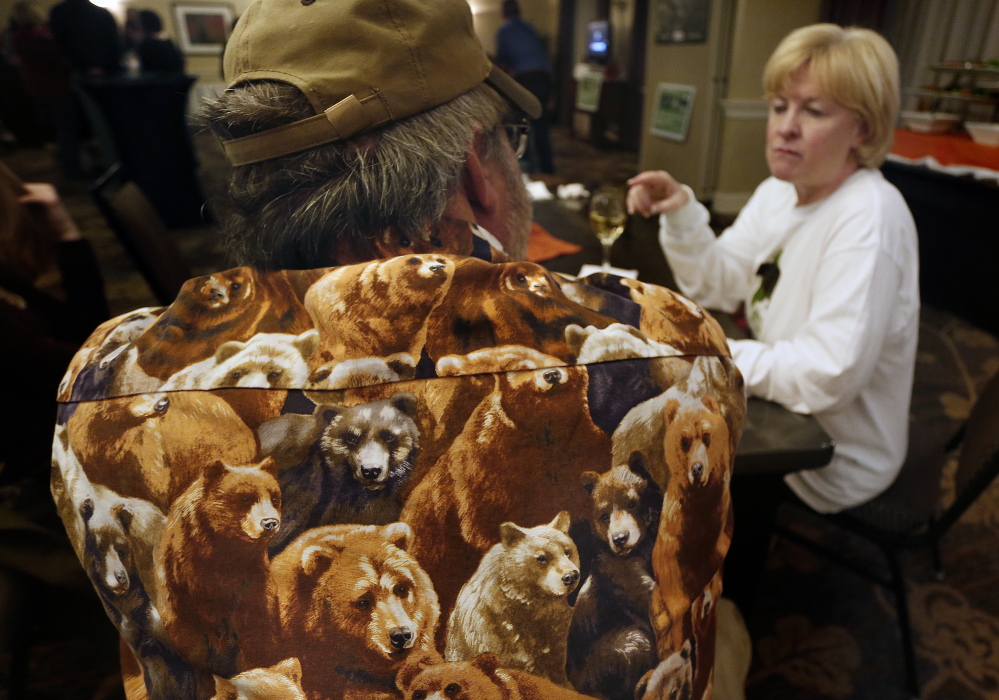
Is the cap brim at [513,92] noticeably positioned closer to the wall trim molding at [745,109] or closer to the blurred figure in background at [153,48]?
the blurred figure in background at [153,48]

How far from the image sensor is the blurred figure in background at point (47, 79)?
8.70ft

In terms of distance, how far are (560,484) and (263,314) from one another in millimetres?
354

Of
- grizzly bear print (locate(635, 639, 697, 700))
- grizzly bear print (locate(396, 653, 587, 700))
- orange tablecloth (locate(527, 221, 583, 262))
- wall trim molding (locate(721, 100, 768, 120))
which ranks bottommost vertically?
wall trim molding (locate(721, 100, 768, 120))

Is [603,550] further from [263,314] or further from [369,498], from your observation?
[263,314]

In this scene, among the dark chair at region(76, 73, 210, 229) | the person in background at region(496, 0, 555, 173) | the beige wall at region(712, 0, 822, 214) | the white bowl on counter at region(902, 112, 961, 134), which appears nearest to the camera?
the white bowl on counter at region(902, 112, 961, 134)

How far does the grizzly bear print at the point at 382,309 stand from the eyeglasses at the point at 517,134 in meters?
0.40

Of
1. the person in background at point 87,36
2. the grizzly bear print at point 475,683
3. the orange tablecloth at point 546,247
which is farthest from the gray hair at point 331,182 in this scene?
the person in background at point 87,36

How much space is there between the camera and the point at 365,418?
0.58 meters

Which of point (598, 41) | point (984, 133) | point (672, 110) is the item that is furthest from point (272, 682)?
point (598, 41)

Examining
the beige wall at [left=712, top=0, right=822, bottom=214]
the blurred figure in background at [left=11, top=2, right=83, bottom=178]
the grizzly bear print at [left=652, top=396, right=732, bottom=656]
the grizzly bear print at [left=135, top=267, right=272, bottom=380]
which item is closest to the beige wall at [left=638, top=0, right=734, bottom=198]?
the beige wall at [left=712, top=0, right=822, bottom=214]

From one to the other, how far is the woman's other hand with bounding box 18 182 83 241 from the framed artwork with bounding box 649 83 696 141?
16.9 ft

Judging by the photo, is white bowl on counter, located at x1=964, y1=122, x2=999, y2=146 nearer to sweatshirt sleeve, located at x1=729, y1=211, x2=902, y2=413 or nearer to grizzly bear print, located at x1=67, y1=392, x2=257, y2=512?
sweatshirt sleeve, located at x1=729, y1=211, x2=902, y2=413

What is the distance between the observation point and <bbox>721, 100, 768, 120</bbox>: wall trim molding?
5070 mm

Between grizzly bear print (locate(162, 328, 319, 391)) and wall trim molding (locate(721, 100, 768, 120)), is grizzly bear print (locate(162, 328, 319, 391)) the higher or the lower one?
the higher one
